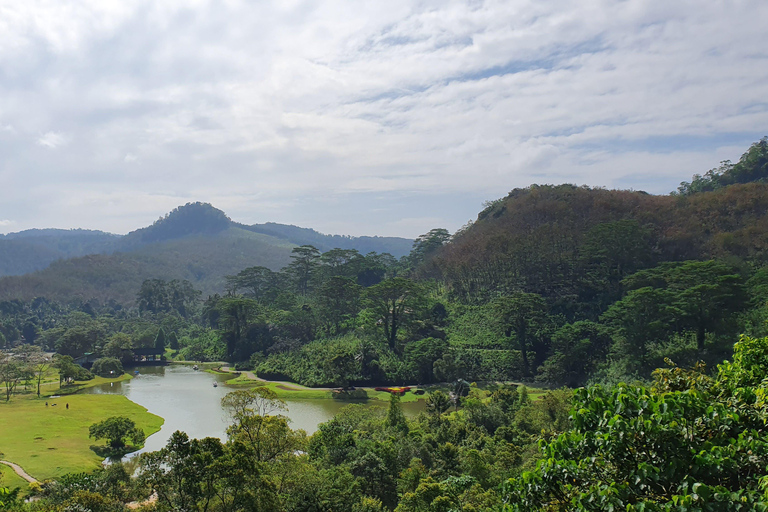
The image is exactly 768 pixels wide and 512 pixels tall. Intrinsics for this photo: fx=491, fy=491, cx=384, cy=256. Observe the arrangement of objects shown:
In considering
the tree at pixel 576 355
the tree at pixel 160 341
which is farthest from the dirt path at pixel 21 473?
the tree at pixel 160 341

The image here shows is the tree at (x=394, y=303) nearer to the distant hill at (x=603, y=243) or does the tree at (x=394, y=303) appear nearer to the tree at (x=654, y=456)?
the distant hill at (x=603, y=243)

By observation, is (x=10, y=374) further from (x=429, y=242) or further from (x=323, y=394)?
(x=429, y=242)

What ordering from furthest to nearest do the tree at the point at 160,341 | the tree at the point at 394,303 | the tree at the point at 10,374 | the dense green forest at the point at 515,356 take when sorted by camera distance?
1. the tree at the point at 160,341
2. the tree at the point at 394,303
3. the tree at the point at 10,374
4. the dense green forest at the point at 515,356

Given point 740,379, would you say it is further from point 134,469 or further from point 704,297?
point 704,297

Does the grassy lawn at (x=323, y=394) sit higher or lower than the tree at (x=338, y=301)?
lower

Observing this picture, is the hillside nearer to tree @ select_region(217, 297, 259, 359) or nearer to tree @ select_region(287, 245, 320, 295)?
tree @ select_region(287, 245, 320, 295)

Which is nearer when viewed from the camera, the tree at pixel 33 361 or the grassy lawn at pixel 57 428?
the grassy lawn at pixel 57 428

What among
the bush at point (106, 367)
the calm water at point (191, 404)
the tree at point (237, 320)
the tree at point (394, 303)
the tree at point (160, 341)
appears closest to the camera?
the calm water at point (191, 404)

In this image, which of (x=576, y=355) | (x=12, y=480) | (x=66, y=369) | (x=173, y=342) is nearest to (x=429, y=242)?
(x=173, y=342)
